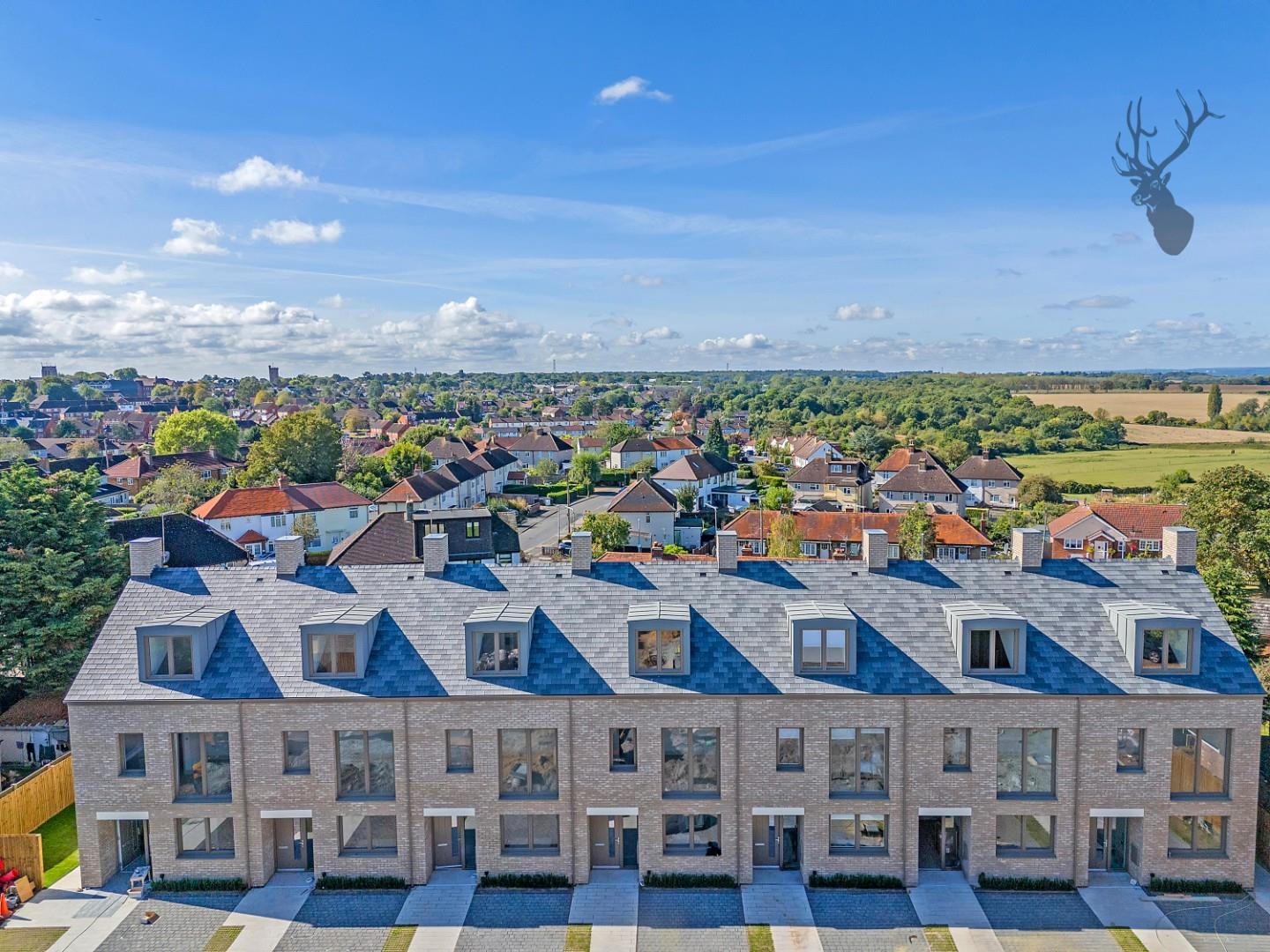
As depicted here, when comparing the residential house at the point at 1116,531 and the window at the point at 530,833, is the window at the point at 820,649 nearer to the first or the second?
the window at the point at 530,833

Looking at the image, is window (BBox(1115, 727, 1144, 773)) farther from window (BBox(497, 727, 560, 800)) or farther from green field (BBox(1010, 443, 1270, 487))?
green field (BBox(1010, 443, 1270, 487))

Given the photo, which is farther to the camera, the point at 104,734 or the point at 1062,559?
the point at 1062,559

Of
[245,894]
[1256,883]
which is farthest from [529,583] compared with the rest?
[1256,883]

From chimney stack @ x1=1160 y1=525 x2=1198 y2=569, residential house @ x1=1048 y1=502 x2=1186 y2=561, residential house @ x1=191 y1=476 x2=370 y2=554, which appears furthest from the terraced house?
residential house @ x1=191 y1=476 x2=370 y2=554

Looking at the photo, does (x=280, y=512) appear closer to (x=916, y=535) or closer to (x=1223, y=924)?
(x=916, y=535)

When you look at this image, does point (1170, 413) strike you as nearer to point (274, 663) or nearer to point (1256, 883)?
point (1256, 883)

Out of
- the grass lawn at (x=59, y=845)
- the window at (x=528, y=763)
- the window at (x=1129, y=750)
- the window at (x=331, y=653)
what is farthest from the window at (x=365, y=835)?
the window at (x=1129, y=750)
